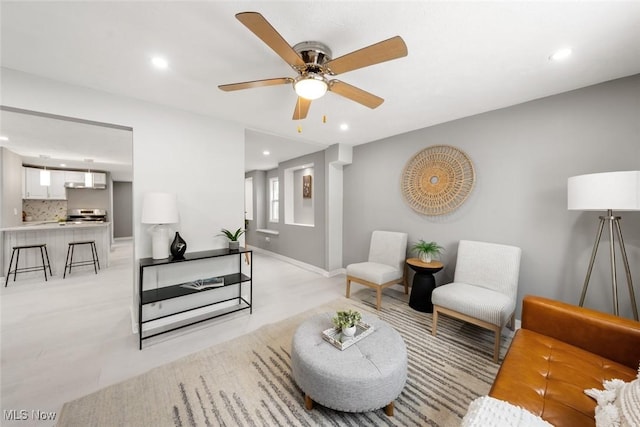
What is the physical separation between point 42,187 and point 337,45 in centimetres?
830

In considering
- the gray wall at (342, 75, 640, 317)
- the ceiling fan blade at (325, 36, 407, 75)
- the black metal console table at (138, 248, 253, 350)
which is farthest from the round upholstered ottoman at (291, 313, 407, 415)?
the gray wall at (342, 75, 640, 317)

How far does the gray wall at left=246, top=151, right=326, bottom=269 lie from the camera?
4.64m

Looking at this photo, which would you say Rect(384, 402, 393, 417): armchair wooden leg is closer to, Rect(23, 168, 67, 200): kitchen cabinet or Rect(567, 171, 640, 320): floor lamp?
Rect(567, 171, 640, 320): floor lamp

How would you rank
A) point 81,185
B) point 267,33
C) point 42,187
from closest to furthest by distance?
1. point 267,33
2. point 42,187
3. point 81,185

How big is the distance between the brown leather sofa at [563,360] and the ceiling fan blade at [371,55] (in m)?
1.84

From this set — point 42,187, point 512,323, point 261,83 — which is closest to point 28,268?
point 42,187

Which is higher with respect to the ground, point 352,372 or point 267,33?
point 267,33

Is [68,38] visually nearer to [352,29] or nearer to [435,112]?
[352,29]

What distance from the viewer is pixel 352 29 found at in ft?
4.84

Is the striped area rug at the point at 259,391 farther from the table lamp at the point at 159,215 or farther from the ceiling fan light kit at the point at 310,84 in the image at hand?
the ceiling fan light kit at the point at 310,84

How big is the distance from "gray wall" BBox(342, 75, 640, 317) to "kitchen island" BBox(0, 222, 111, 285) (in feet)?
20.4

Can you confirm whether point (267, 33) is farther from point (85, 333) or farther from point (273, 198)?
point (273, 198)

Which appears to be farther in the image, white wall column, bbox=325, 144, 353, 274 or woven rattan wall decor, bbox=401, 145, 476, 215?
white wall column, bbox=325, 144, 353, 274

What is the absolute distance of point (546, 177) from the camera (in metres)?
2.42
